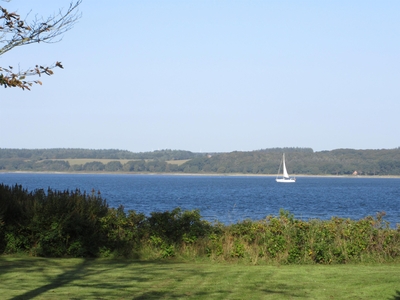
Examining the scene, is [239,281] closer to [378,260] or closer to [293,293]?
[293,293]

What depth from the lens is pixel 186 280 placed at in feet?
35.7

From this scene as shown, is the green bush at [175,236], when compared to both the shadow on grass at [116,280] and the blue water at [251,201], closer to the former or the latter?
the shadow on grass at [116,280]

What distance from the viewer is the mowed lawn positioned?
31.4 feet

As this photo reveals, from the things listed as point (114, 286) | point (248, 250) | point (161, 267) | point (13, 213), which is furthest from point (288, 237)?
point (13, 213)

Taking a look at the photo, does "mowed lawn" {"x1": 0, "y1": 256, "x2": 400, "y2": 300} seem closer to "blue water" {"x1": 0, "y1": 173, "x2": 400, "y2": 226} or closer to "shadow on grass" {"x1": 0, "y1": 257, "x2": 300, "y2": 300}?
"shadow on grass" {"x1": 0, "y1": 257, "x2": 300, "y2": 300}

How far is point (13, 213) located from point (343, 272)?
8.17m

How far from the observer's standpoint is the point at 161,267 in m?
12.5

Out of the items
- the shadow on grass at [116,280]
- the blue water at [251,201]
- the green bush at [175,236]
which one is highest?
the green bush at [175,236]

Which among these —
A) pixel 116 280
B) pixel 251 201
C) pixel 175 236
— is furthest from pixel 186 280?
pixel 251 201

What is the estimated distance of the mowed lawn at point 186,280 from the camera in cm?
957

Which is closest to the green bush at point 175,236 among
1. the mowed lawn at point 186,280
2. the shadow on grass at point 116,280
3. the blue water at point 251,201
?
the mowed lawn at point 186,280

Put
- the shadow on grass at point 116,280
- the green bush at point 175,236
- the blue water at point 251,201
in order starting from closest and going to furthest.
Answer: the shadow on grass at point 116,280, the green bush at point 175,236, the blue water at point 251,201

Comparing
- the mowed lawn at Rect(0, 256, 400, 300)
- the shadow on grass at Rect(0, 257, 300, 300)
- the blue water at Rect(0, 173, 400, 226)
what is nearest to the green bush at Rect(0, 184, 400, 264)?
the mowed lawn at Rect(0, 256, 400, 300)

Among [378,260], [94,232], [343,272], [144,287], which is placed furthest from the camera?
[94,232]
